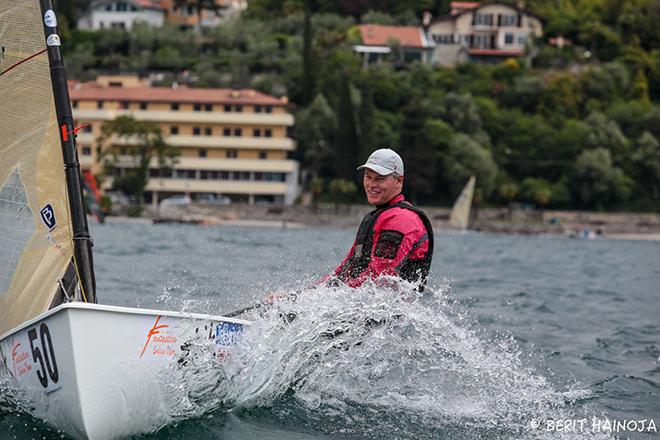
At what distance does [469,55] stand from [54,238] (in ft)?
301

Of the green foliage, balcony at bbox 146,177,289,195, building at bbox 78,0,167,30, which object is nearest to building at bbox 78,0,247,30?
building at bbox 78,0,167,30

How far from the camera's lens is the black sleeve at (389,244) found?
7.17 m

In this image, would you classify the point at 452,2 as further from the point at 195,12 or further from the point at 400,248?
the point at 400,248

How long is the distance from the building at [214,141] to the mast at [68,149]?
6575cm

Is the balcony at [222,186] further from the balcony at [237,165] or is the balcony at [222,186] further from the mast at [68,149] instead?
the mast at [68,149]

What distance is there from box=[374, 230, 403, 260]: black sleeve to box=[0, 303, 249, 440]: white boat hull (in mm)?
1290

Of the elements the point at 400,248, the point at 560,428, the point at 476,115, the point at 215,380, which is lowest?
the point at 476,115

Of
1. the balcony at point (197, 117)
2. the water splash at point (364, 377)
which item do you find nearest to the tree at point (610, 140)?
the balcony at point (197, 117)

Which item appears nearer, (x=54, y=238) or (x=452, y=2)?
(x=54, y=238)

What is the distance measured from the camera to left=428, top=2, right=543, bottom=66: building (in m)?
97.1

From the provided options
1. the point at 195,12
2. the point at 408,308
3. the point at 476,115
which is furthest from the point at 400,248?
the point at 195,12

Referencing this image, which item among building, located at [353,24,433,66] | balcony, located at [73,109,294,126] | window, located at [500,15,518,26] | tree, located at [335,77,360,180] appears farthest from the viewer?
window, located at [500,15,518,26]

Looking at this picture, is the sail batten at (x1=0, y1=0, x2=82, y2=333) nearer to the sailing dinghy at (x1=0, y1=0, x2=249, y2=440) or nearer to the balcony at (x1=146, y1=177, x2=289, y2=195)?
the sailing dinghy at (x1=0, y1=0, x2=249, y2=440)

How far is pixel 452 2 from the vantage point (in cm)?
11362
